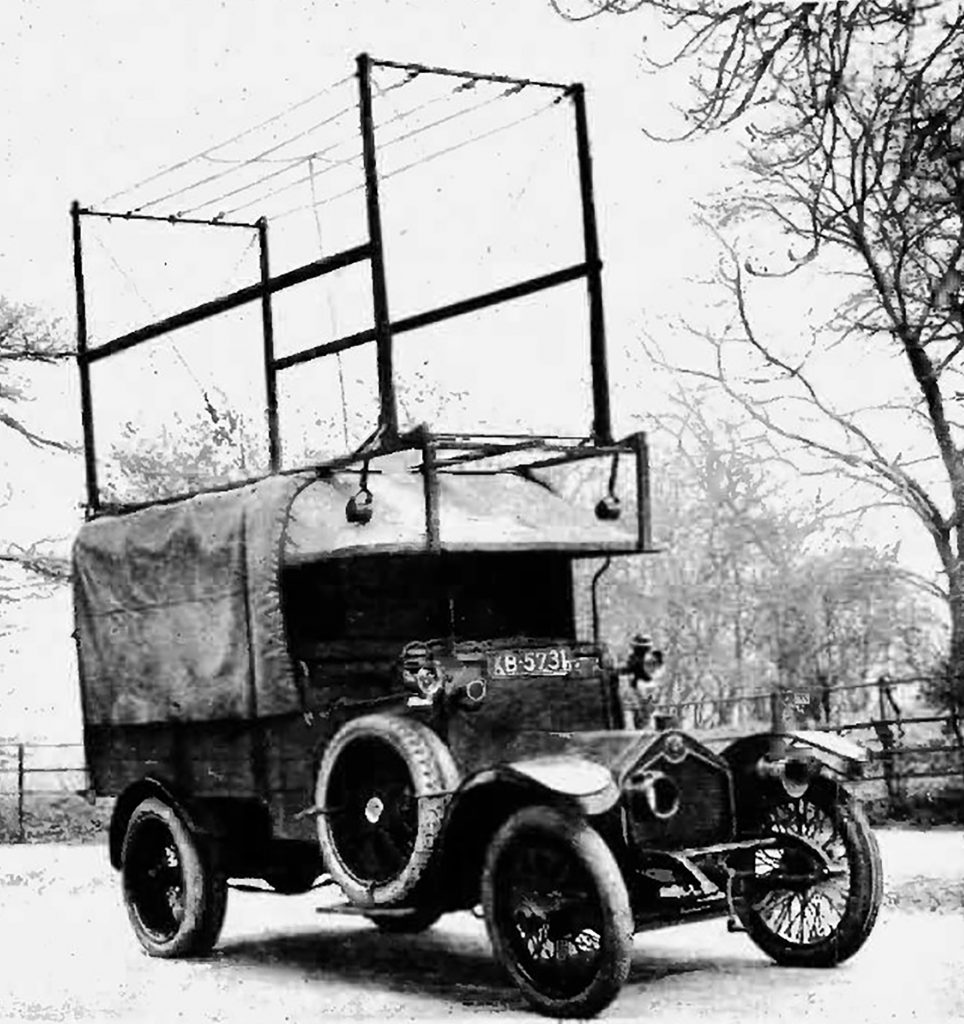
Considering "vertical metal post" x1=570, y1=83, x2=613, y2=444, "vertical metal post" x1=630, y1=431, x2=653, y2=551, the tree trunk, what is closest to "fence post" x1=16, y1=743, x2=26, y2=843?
the tree trunk

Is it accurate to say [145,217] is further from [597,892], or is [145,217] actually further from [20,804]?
[20,804]

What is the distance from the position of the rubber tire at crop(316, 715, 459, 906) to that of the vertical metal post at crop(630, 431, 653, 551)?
1.49 metres

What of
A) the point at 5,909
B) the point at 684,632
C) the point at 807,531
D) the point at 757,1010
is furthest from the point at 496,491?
the point at 684,632

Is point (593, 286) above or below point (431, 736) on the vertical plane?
above

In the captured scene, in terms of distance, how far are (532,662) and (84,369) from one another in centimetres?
356

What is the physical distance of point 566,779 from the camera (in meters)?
7.56

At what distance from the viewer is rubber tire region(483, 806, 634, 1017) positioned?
7301mm

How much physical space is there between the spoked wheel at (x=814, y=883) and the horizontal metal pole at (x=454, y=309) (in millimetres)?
2673

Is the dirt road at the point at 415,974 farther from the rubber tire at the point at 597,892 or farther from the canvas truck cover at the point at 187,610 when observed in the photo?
the canvas truck cover at the point at 187,610

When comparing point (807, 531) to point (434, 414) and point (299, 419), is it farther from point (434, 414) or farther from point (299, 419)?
point (299, 419)

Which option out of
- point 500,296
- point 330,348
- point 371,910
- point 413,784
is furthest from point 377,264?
point 371,910

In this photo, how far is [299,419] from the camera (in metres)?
28.5

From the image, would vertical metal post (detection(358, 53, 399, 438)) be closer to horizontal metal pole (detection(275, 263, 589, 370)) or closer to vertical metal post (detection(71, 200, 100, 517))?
horizontal metal pole (detection(275, 263, 589, 370))

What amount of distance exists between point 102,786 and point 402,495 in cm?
283
